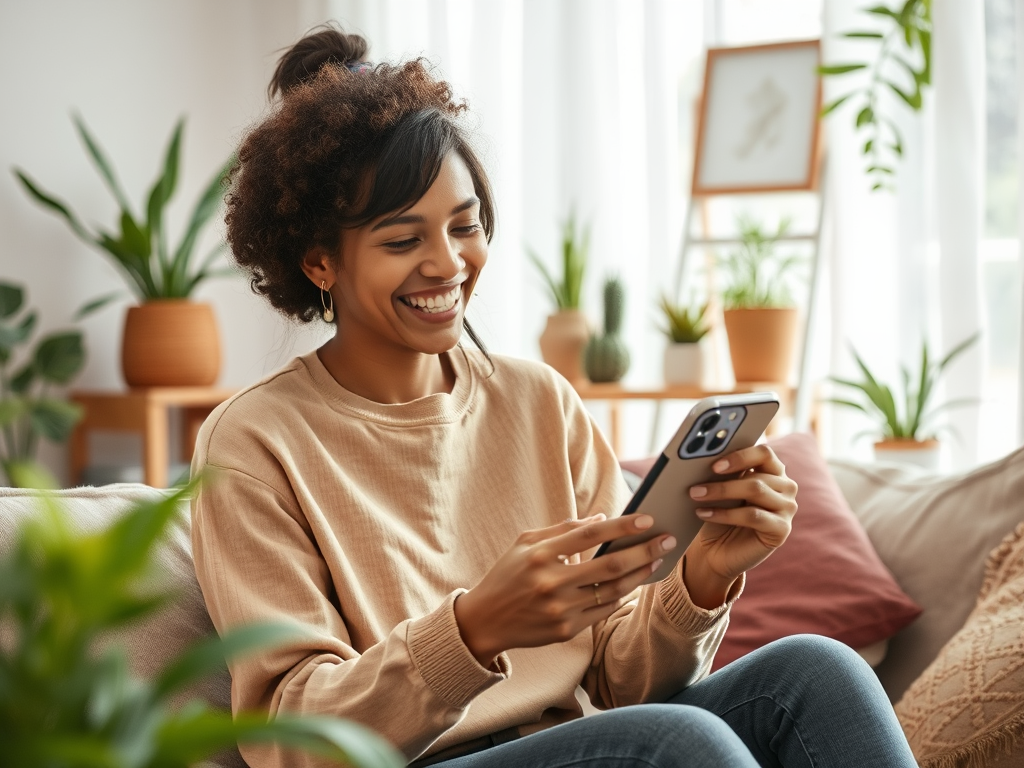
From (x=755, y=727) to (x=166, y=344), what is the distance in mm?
2642

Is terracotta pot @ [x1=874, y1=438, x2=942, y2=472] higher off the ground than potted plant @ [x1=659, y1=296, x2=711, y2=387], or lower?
lower

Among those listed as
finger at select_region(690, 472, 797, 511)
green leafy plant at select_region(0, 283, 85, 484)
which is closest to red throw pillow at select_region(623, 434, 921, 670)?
finger at select_region(690, 472, 797, 511)

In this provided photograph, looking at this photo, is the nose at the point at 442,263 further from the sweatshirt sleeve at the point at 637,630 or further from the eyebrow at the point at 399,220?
the sweatshirt sleeve at the point at 637,630

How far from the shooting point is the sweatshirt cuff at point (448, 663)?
1047 mm

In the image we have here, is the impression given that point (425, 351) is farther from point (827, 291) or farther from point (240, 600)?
point (827, 291)

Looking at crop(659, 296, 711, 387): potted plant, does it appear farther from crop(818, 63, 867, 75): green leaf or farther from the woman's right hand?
the woman's right hand

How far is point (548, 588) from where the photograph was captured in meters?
1.01

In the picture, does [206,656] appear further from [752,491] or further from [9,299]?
[9,299]

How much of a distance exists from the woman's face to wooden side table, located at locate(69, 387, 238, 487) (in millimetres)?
2073

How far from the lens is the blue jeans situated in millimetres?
1016

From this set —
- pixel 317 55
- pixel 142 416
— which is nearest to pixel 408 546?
pixel 317 55

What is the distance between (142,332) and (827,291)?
6.55 feet

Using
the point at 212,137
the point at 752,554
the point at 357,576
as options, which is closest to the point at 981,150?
the point at 752,554

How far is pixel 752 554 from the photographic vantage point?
124 cm
